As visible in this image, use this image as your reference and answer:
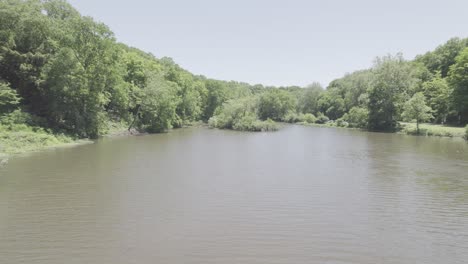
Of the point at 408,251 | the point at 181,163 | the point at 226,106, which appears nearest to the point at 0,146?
the point at 181,163

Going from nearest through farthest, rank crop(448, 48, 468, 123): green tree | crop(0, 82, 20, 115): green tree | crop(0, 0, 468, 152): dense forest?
crop(0, 82, 20, 115): green tree
crop(0, 0, 468, 152): dense forest
crop(448, 48, 468, 123): green tree

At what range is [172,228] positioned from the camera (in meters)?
9.98

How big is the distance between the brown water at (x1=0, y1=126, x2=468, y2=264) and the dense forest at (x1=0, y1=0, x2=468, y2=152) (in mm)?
15340

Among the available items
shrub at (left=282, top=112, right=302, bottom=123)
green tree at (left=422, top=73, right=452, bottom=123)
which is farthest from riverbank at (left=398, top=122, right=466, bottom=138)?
shrub at (left=282, top=112, right=302, bottom=123)

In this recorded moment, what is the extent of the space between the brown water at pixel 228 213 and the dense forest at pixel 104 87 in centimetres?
1534

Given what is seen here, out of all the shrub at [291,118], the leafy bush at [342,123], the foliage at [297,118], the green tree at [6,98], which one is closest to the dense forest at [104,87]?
the green tree at [6,98]

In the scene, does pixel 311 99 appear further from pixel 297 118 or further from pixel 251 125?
pixel 251 125

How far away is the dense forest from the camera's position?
3350cm

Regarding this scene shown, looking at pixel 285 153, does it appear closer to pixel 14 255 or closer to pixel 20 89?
pixel 14 255

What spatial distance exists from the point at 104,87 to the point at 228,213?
3398cm

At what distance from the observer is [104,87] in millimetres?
40031

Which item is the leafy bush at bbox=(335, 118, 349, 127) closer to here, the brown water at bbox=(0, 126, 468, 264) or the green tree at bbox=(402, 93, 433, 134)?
the green tree at bbox=(402, 93, 433, 134)

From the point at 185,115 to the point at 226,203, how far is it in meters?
62.9

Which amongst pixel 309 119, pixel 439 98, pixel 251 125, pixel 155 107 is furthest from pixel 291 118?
pixel 155 107
